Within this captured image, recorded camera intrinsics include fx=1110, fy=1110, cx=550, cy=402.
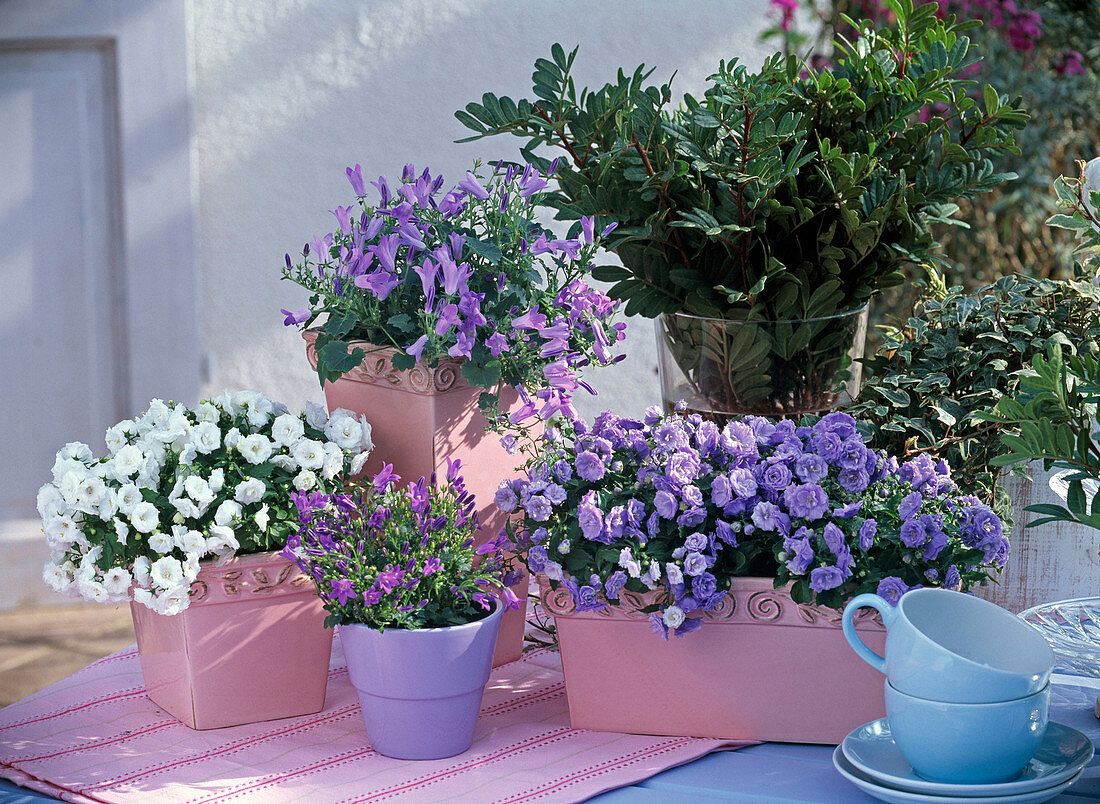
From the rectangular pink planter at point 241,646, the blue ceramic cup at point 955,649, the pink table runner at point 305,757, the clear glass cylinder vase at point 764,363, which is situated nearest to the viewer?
the blue ceramic cup at point 955,649

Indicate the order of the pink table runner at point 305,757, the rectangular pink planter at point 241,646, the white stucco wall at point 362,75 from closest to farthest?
the pink table runner at point 305,757 → the rectangular pink planter at point 241,646 → the white stucco wall at point 362,75

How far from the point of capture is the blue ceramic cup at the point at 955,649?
30.8 inches

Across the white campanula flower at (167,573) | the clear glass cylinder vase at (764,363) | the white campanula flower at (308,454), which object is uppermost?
the clear glass cylinder vase at (764,363)

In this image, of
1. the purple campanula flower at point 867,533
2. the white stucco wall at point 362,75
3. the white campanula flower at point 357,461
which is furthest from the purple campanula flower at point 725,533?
the white stucco wall at point 362,75

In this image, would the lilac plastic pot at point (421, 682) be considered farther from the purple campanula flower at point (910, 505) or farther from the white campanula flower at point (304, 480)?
the purple campanula flower at point (910, 505)

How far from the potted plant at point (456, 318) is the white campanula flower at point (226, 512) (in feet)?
0.55

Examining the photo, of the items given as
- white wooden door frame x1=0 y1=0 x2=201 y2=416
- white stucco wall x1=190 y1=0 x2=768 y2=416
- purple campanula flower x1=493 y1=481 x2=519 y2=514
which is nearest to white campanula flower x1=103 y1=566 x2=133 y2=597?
purple campanula flower x1=493 y1=481 x2=519 y2=514

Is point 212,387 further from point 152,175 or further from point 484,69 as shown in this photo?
point 484,69

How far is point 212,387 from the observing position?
2592 mm

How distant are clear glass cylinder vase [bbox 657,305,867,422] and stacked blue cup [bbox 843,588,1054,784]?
341mm

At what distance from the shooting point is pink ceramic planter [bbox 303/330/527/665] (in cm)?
108

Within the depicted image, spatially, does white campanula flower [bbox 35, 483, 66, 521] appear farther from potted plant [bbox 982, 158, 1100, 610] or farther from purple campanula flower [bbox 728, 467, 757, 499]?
potted plant [bbox 982, 158, 1100, 610]

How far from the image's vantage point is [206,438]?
100 centimetres

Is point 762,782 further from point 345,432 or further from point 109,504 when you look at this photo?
point 109,504
